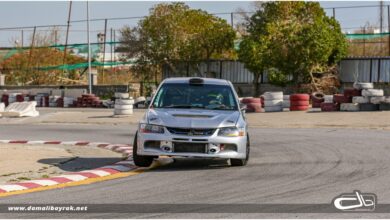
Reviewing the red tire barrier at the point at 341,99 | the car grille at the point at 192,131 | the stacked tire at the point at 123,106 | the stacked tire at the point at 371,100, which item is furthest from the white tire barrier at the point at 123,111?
the car grille at the point at 192,131

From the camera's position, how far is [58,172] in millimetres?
12992

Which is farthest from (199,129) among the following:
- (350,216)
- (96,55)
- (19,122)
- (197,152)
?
(96,55)

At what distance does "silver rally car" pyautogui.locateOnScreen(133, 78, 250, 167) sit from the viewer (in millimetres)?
12664

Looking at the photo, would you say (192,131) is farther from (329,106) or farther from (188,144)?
(329,106)

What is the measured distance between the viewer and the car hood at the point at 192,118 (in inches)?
501

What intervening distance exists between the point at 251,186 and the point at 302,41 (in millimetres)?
28027

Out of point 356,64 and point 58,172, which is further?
point 356,64

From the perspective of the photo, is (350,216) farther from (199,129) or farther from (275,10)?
(275,10)

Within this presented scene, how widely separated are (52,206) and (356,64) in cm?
3240

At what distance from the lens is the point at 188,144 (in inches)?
499

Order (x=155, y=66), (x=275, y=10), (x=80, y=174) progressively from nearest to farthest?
(x=80, y=174), (x=275, y=10), (x=155, y=66)

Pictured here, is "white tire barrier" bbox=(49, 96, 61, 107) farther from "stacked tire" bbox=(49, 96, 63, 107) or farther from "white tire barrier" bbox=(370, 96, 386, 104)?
"white tire barrier" bbox=(370, 96, 386, 104)

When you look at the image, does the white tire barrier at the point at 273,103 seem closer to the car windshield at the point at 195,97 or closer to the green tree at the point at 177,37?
the green tree at the point at 177,37

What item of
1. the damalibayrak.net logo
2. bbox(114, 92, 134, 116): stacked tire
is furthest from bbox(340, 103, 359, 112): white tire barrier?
the damalibayrak.net logo
